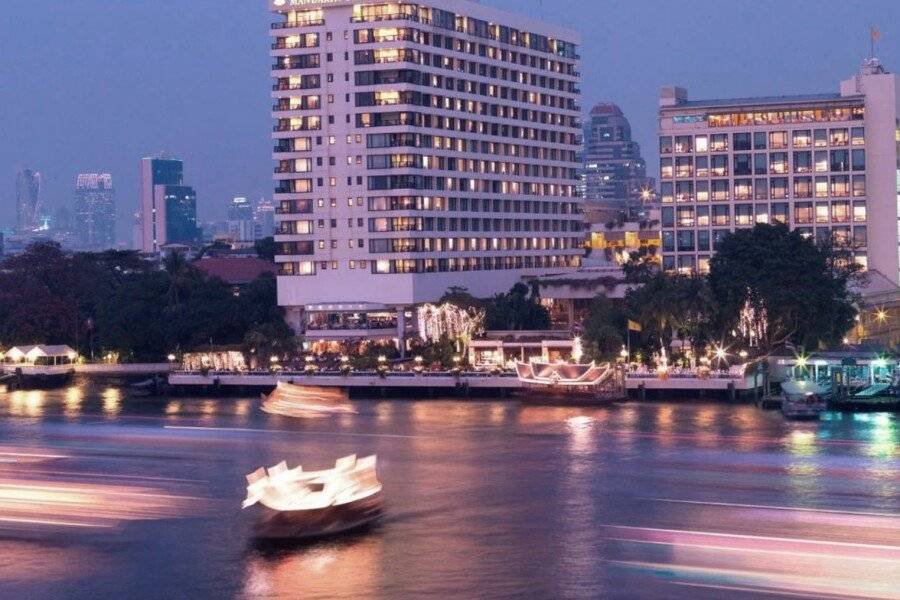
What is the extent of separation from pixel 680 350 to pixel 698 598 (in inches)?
2153

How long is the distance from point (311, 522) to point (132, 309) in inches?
2578

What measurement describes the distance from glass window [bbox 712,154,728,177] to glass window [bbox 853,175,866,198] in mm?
10804

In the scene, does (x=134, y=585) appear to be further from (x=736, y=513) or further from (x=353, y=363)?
(x=353, y=363)

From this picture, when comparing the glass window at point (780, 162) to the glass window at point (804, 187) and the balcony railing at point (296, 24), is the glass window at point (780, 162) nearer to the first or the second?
the glass window at point (804, 187)

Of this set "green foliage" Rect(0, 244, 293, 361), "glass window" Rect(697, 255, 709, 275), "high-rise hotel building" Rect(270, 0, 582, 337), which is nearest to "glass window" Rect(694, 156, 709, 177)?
"glass window" Rect(697, 255, 709, 275)

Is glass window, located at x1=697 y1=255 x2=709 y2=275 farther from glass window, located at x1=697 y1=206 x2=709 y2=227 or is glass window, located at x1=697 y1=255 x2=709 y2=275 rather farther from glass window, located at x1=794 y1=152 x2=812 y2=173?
glass window, located at x1=794 y1=152 x2=812 y2=173

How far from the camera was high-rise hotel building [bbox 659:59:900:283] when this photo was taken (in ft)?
398

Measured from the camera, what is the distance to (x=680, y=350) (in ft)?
292

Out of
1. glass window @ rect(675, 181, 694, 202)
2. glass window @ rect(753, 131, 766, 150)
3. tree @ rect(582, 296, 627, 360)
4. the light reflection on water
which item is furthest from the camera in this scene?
glass window @ rect(675, 181, 694, 202)

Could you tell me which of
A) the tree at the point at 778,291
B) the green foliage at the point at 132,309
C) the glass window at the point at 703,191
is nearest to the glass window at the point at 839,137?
the glass window at the point at 703,191

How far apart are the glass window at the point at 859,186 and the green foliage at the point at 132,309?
4951 centimetres

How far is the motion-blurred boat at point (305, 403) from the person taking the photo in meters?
79.4

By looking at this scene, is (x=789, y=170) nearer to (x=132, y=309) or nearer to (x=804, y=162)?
(x=804, y=162)

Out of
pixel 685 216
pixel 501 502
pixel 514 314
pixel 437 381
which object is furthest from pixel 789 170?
pixel 501 502
